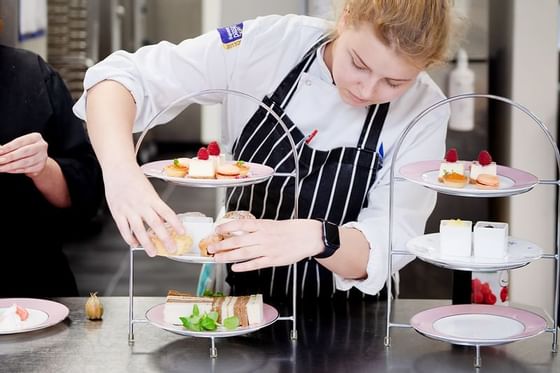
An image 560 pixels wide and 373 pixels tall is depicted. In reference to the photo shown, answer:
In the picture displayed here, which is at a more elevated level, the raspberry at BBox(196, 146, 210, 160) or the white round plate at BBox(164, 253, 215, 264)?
the raspberry at BBox(196, 146, 210, 160)

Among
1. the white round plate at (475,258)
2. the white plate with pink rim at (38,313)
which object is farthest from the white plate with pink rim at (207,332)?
the white round plate at (475,258)

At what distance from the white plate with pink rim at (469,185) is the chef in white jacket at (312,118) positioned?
0.54ft

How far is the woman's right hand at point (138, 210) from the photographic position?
76.5 inches

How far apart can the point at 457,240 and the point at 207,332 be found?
1.89ft

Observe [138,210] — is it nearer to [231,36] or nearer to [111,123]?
[111,123]

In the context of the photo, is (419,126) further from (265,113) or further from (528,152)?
(528,152)

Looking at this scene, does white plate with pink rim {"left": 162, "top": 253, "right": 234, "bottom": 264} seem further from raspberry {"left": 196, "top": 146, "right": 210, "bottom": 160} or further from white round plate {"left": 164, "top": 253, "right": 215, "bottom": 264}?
raspberry {"left": 196, "top": 146, "right": 210, "bottom": 160}

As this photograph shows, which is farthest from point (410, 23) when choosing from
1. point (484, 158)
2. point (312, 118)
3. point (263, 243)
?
point (263, 243)

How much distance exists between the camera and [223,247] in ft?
6.59

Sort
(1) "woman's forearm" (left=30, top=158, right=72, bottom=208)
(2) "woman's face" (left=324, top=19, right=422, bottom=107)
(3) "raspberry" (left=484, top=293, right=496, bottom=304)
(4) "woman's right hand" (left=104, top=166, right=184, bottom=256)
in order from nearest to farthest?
(4) "woman's right hand" (left=104, top=166, right=184, bottom=256) < (2) "woman's face" (left=324, top=19, right=422, bottom=107) < (3) "raspberry" (left=484, top=293, right=496, bottom=304) < (1) "woman's forearm" (left=30, top=158, right=72, bottom=208)

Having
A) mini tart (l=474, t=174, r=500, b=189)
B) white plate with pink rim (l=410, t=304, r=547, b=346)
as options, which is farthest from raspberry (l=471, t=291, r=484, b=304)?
mini tart (l=474, t=174, r=500, b=189)

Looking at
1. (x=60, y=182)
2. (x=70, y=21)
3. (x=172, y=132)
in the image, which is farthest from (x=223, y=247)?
(x=172, y=132)

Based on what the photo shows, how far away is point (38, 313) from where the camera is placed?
7.63 ft

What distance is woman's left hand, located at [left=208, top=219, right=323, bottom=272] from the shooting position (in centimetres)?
201
